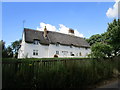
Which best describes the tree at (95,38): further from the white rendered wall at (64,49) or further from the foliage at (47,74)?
the foliage at (47,74)

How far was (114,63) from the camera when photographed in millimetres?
6359

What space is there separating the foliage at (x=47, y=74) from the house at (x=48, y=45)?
60.1 ft

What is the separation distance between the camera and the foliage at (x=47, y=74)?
300 centimetres

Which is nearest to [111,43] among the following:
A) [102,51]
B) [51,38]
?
[102,51]

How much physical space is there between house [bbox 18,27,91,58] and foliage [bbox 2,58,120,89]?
18.3 m

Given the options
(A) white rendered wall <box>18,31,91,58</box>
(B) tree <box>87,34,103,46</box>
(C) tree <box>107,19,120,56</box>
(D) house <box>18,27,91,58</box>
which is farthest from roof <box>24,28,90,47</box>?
(C) tree <box>107,19,120,56</box>

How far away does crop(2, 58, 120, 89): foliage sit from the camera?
3.00m

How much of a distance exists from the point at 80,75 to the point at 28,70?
214 centimetres

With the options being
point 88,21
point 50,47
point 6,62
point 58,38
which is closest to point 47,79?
point 6,62

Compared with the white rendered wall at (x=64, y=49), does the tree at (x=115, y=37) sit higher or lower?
higher

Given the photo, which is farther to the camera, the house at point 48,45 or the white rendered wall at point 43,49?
the house at point 48,45

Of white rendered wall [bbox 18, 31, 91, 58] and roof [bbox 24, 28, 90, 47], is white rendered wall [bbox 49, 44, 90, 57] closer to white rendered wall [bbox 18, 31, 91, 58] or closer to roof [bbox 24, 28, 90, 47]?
white rendered wall [bbox 18, 31, 91, 58]

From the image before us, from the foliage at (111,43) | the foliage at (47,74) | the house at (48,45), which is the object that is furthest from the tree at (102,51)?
the house at (48,45)

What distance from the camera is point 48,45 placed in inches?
987
